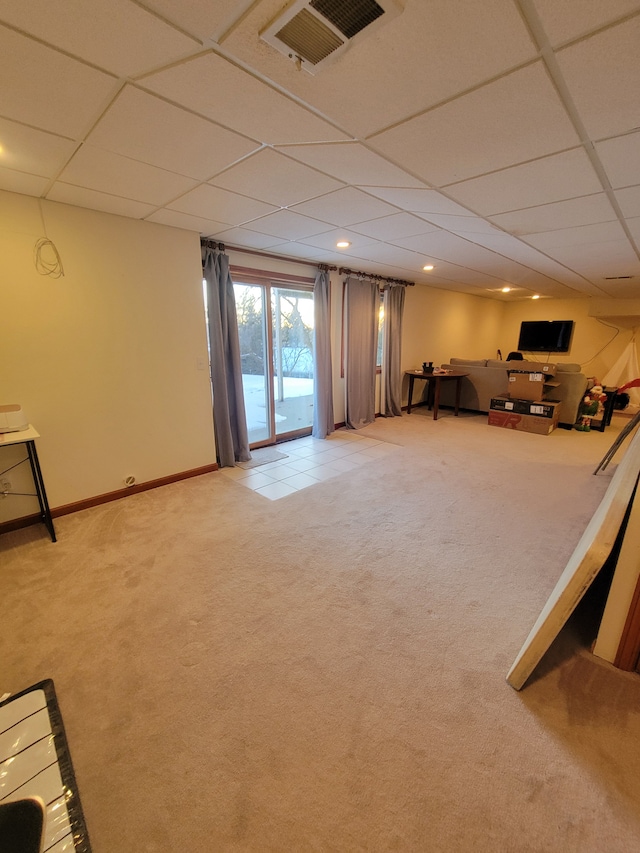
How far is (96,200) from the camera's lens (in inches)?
95.7

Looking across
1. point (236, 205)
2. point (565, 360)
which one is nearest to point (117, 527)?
point (236, 205)

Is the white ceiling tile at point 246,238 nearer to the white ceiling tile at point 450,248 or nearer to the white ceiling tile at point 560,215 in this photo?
the white ceiling tile at point 450,248

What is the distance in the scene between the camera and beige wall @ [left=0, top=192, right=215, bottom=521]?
96.9 inches

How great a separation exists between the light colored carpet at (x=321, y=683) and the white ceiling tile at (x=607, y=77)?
90.4 inches

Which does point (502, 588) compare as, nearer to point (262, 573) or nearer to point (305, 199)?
point (262, 573)

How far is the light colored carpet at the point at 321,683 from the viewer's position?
1072mm

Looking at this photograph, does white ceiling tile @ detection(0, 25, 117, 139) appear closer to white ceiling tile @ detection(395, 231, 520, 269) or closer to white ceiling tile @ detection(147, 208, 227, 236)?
white ceiling tile @ detection(147, 208, 227, 236)

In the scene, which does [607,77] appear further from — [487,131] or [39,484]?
[39,484]

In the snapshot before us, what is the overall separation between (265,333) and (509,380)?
416 cm

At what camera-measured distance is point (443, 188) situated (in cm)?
211

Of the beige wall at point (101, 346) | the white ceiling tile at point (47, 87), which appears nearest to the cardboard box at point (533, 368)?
the beige wall at point (101, 346)

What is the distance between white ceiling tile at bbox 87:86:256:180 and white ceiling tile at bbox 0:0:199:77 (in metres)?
0.17

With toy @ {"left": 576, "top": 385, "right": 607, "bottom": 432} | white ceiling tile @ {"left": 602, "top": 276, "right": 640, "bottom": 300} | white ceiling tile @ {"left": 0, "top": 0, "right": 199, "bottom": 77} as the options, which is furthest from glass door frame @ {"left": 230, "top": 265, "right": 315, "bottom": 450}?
white ceiling tile @ {"left": 602, "top": 276, "right": 640, "bottom": 300}

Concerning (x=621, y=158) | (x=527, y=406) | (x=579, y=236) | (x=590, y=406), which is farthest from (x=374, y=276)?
(x=590, y=406)
